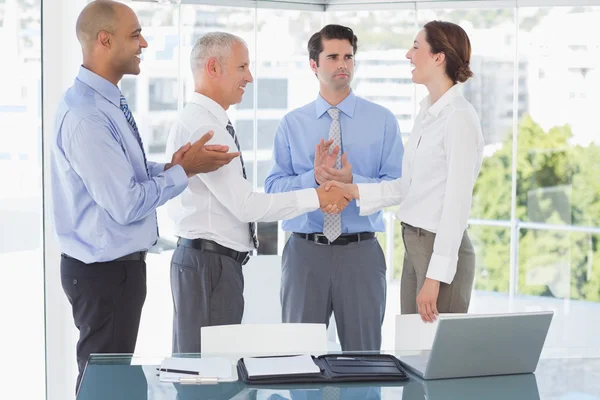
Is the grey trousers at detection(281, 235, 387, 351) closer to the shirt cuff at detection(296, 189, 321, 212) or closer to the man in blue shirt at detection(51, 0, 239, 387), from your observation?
the shirt cuff at detection(296, 189, 321, 212)

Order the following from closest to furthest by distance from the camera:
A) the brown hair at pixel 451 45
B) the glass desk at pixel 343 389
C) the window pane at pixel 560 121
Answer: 1. the glass desk at pixel 343 389
2. the brown hair at pixel 451 45
3. the window pane at pixel 560 121

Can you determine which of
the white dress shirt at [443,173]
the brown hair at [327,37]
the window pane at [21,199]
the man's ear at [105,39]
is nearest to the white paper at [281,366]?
the white dress shirt at [443,173]

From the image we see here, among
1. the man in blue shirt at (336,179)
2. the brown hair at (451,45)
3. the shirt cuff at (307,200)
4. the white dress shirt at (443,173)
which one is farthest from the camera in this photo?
the man in blue shirt at (336,179)

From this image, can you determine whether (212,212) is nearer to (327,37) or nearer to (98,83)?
(98,83)

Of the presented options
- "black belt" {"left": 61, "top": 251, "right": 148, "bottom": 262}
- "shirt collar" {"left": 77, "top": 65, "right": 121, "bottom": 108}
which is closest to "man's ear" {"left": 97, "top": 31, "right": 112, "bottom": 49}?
"shirt collar" {"left": 77, "top": 65, "right": 121, "bottom": 108}

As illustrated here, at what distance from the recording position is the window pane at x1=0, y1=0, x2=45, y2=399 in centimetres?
362

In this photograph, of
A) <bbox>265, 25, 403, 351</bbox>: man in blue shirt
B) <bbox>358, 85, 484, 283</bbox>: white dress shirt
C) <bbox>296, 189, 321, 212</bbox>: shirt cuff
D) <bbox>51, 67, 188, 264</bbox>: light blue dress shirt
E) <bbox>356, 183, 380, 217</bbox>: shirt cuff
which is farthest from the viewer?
<bbox>265, 25, 403, 351</bbox>: man in blue shirt

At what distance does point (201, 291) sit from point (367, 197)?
0.86 metres

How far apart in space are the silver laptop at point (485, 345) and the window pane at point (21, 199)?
2.10 m

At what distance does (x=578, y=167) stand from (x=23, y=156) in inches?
191

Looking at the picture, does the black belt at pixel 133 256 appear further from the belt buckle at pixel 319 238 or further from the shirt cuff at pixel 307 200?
the belt buckle at pixel 319 238

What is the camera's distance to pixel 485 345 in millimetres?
2328

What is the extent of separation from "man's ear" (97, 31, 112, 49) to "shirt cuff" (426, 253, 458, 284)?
4.81 feet

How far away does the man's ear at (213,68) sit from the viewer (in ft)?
10.7
